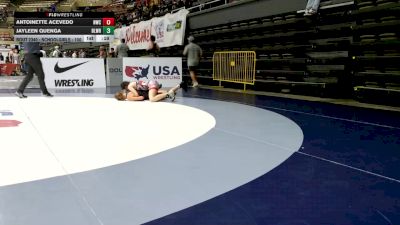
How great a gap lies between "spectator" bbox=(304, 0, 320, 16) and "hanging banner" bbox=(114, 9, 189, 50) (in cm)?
808

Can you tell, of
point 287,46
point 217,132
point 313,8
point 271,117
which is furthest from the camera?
point 287,46

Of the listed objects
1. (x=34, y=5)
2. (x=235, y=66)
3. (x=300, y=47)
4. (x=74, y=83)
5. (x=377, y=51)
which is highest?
(x=34, y=5)

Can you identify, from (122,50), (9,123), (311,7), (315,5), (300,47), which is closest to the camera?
(9,123)

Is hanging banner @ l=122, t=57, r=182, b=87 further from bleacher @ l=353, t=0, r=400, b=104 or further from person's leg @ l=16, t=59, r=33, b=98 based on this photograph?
bleacher @ l=353, t=0, r=400, b=104

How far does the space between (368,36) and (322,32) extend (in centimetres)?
158

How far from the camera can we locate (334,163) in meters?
3.73

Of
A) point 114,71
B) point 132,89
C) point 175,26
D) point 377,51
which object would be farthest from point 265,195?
point 175,26

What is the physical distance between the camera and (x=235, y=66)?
44.9ft

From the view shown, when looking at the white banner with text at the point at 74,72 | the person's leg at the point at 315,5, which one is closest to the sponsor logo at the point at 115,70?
the white banner with text at the point at 74,72

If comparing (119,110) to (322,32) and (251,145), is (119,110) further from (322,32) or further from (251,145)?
(322,32)

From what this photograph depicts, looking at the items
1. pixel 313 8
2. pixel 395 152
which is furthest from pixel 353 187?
pixel 313 8

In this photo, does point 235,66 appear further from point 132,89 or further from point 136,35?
point 136,35
